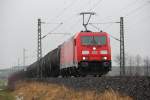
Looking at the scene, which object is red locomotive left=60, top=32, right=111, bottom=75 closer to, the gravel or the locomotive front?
the locomotive front

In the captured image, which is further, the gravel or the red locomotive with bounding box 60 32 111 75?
the red locomotive with bounding box 60 32 111 75

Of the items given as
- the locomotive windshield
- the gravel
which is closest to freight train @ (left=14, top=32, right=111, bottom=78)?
the locomotive windshield

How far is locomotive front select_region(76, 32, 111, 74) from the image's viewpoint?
1249 inches

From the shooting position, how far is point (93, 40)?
33.1 m

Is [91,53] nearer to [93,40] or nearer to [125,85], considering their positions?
[93,40]

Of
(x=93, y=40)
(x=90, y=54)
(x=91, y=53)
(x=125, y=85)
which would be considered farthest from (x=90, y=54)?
(x=125, y=85)

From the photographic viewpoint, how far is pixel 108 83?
18.5m

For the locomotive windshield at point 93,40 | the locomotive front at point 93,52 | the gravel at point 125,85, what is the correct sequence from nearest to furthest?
1. the gravel at point 125,85
2. the locomotive front at point 93,52
3. the locomotive windshield at point 93,40

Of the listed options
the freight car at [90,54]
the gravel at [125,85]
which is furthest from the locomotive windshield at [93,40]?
the gravel at [125,85]

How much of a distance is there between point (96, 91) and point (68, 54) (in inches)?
675

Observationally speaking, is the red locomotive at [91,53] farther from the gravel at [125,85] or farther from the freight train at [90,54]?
the gravel at [125,85]

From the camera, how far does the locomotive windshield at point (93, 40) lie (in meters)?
33.0

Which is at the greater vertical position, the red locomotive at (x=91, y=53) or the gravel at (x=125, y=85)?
the red locomotive at (x=91, y=53)

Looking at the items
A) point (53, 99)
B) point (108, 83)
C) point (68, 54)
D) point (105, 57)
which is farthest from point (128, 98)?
point (68, 54)
